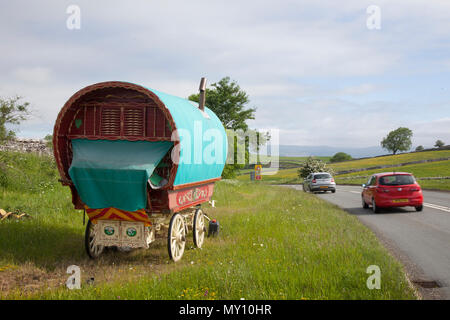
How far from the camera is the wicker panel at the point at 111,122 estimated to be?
838 centimetres

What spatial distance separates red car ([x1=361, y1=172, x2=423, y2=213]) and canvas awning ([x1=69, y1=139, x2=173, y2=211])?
10.6 metres

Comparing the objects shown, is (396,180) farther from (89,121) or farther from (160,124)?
(89,121)

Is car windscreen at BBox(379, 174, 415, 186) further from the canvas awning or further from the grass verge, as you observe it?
the canvas awning

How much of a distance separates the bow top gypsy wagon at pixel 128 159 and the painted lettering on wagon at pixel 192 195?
3 cm

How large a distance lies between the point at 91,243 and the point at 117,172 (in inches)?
90.6

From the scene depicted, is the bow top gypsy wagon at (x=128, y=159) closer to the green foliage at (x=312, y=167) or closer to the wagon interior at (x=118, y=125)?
the wagon interior at (x=118, y=125)

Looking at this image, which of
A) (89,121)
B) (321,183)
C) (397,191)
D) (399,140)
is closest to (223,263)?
(89,121)

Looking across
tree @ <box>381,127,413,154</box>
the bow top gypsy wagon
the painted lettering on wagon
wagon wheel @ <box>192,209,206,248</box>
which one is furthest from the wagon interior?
tree @ <box>381,127,413,154</box>

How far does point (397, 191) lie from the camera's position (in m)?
15.1

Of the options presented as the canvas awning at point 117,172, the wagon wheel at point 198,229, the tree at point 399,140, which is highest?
the tree at point 399,140

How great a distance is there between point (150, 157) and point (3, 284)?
3.39 meters

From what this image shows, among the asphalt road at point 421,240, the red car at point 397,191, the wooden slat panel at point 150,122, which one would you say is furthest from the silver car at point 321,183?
the wooden slat panel at point 150,122

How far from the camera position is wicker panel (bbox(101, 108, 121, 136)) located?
8.38 metres

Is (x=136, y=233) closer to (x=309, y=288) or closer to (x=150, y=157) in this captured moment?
(x=150, y=157)
